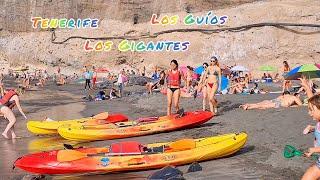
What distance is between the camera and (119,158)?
300 inches

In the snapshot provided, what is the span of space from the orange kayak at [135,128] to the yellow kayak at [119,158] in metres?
2.92

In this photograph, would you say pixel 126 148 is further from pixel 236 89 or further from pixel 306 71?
pixel 236 89

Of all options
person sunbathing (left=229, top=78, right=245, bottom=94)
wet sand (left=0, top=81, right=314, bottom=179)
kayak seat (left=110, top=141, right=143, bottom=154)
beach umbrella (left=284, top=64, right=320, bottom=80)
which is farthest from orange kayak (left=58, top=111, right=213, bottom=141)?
person sunbathing (left=229, top=78, right=245, bottom=94)

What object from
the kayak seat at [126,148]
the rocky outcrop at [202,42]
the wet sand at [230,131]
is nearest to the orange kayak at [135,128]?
the wet sand at [230,131]

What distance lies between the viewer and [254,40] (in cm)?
3725

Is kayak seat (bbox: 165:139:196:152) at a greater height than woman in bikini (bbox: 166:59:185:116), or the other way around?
woman in bikini (bbox: 166:59:185:116)

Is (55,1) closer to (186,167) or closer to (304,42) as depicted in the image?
(304,42)

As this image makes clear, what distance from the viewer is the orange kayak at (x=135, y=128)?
35.9 ft

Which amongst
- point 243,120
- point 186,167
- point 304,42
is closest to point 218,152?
point 186,167

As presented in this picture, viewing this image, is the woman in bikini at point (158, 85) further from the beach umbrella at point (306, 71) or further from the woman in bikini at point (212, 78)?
the beach umbrella at point (306, 71)

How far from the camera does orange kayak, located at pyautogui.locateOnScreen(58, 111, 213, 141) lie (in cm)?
1095

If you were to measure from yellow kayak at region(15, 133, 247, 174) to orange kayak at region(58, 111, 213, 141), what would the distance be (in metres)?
2.92

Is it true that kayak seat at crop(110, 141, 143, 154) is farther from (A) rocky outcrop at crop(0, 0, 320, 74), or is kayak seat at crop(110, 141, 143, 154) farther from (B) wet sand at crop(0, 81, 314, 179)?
(A) rocky outcrop at crop(0, 0, 320, 74)

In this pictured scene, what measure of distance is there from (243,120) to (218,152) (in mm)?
3690
